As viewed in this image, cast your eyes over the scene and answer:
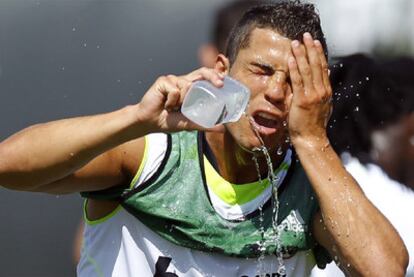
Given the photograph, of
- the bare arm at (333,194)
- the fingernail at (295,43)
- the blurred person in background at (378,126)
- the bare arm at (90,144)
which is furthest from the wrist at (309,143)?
the blurred person in background at (378,126)

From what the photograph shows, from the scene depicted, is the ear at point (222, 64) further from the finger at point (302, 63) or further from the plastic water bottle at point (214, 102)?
the plastic water bottle at point (214, 102)

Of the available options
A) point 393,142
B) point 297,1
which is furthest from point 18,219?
point 297,1

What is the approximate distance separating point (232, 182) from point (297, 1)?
0.52 meters

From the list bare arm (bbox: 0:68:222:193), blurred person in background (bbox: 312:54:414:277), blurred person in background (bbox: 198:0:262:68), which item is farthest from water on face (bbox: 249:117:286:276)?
blurred person in background (bbox: 198:0:262:68)

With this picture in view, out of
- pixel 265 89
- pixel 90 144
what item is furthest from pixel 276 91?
pixel 90 144

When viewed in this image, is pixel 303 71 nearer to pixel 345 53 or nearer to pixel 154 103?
pixel 154 103

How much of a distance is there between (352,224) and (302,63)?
411mm

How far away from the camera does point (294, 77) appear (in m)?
2.62

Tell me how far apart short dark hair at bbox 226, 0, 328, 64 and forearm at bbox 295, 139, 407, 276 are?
30 centimetres

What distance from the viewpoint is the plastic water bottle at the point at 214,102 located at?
7.63ft

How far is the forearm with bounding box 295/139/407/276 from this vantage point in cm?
264

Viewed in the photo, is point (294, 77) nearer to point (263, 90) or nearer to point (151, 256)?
point (263, 90)

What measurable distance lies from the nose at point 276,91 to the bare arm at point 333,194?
27 mm

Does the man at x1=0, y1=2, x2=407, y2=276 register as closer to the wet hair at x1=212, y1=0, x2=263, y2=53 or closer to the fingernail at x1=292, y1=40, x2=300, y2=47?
the fingernail at x1=292, y1=40, x2=300, y2=47
